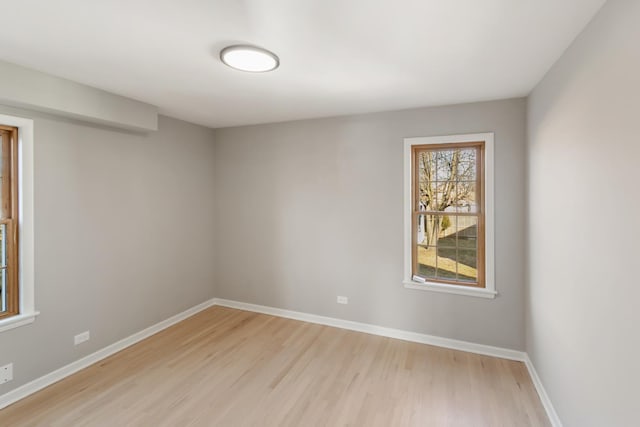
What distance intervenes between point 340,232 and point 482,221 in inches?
61.4

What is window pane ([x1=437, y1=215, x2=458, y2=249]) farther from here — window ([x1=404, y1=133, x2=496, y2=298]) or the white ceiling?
the white ceiling

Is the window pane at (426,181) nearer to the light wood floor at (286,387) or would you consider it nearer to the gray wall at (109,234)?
the light wood floor at (286,387)

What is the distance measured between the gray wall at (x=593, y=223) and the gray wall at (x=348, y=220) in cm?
60

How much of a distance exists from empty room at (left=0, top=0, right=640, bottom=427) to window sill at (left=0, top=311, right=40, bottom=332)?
3 cm

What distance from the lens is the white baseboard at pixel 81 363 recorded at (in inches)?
93.1

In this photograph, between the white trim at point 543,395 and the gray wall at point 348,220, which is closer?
the white trim at point 543,395

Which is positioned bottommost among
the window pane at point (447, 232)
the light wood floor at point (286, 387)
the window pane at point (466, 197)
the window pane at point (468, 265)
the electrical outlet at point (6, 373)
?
the light wood floor at point (286, 387)

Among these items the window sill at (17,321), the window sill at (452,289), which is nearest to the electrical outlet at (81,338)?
the window sill at (17,321)

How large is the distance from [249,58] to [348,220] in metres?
2.16

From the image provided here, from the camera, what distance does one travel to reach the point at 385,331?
3529 mm

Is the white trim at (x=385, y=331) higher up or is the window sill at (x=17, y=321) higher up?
the window sill at (x=17, y=321)

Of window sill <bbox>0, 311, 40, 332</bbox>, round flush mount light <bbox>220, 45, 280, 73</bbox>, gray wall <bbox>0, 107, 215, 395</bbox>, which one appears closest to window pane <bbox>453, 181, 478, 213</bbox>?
round flush mount light <bbox>220, 45, 280, 73</bbox>

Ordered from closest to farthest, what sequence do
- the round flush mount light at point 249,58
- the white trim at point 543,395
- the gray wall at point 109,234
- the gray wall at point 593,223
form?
the gray wall at point 593,223
the round flush mount light at point 249,58
the white trim at point 543,395
the gray wall at point 109,234

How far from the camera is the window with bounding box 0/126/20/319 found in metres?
2.41
